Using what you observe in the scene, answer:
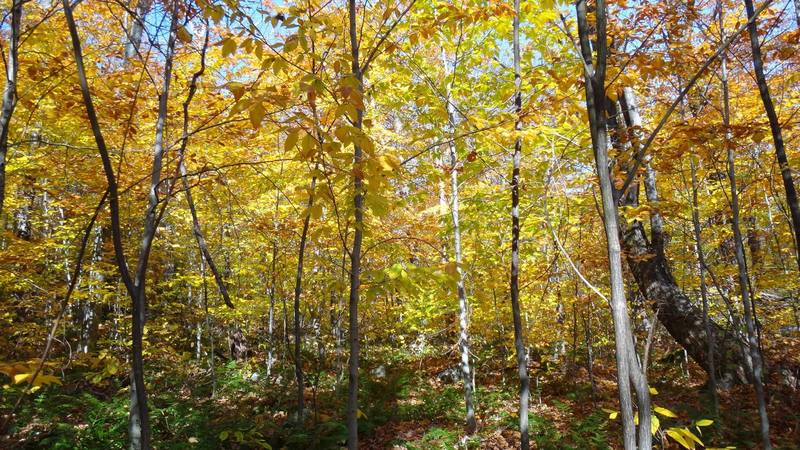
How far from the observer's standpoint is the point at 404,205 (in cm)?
433

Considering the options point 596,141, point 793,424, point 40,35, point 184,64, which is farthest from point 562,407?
point 40,35

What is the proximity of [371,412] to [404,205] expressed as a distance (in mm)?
5157

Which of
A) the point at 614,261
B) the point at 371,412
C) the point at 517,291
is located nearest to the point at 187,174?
the point at 614,261

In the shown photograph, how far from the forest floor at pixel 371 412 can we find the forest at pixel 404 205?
7 cm

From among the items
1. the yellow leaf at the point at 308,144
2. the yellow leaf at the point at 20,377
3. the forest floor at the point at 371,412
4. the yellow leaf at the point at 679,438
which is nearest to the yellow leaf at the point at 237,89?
the yellow leaf at the point at 308,144

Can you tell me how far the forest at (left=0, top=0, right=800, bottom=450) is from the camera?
2055mm

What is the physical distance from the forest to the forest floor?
0.07 m

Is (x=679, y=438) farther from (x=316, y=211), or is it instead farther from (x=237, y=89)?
(x=237, y=89)

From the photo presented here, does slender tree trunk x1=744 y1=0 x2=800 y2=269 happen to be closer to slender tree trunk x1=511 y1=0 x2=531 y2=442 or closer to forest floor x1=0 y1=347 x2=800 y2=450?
slender tree trunk x1=511 y1=0 x2=531 y2=442

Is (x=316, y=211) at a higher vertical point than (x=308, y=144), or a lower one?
lower


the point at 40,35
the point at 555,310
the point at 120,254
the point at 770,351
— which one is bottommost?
the point at 770,351

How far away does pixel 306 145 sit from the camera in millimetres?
1487

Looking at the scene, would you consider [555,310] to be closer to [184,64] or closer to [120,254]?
[184,64]

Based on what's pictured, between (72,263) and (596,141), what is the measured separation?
11235 millimetres
